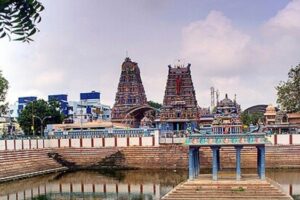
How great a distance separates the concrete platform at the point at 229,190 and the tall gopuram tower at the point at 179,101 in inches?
1304

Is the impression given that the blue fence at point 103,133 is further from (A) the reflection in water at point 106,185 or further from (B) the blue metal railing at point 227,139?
(B) the blue metal railing at point 227,139

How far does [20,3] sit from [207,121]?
2371 inches

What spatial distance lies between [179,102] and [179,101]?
0.48m

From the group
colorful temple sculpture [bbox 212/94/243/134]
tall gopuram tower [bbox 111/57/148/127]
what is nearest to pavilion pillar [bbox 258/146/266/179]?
colorful temple sculpture [bbox 212/94/243/134]

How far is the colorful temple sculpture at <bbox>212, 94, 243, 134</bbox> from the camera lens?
21781 mm

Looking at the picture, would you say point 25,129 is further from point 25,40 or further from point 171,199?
point 25,40

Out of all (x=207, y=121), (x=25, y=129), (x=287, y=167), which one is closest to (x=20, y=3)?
(x=287, y=167)

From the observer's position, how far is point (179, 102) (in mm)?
55000

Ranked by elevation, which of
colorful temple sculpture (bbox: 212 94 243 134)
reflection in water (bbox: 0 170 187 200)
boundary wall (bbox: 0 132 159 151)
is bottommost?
reflection in water (bbox: 0 170 187 200)

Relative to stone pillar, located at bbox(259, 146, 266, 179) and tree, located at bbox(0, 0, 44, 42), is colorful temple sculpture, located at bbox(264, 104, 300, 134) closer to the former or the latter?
stone pillar, located at bbox(259, 146, 266, 179)

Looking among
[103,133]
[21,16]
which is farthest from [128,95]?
[21,16]

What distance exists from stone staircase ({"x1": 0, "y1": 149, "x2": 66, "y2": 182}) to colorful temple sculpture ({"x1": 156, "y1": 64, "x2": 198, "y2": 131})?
17775 mm

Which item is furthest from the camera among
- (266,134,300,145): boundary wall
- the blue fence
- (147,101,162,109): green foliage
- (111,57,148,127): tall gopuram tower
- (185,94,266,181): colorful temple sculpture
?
(147,101,162,109): green foliage

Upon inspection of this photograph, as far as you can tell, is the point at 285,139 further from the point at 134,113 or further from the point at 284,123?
the point at 134,113
